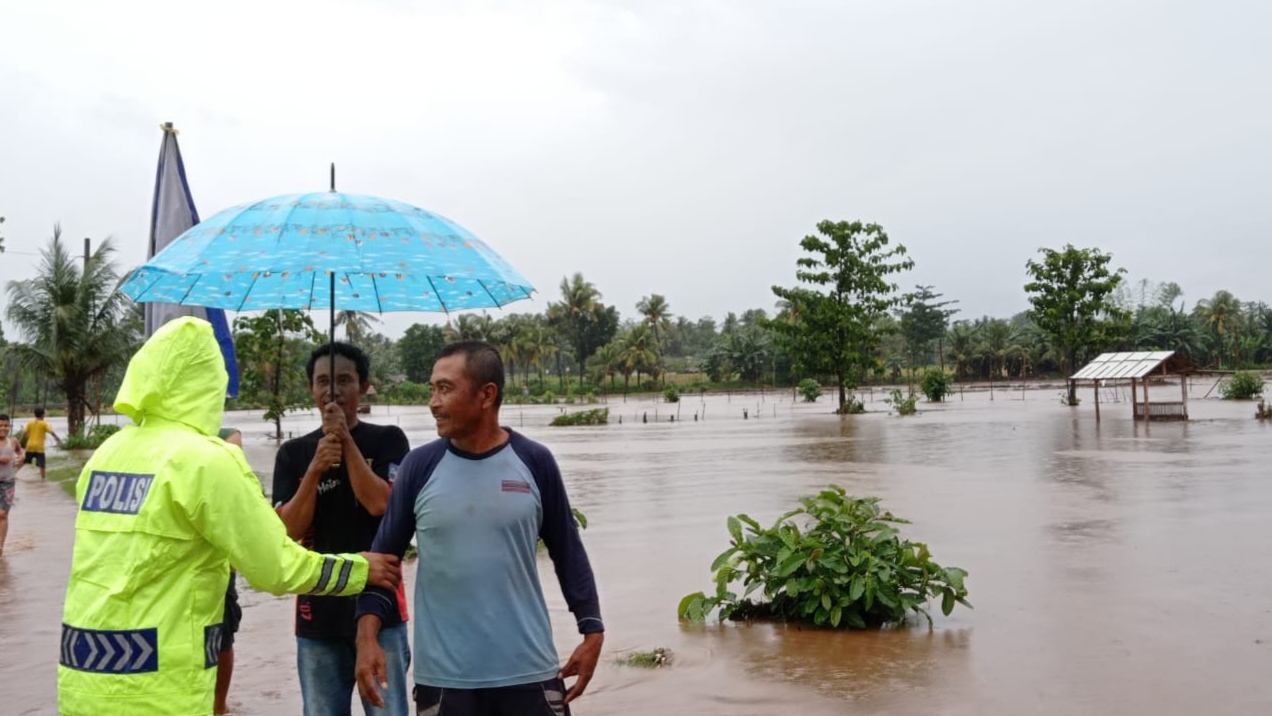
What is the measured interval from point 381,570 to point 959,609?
20.0 ft

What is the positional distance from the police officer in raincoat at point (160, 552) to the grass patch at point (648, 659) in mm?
4260

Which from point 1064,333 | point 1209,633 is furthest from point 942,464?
point 1064,333

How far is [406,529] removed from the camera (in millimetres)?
3240

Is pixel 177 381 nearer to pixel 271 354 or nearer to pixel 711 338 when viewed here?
pixel 271 354

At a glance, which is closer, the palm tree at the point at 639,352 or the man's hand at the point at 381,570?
the man's hand at the point at 381,570

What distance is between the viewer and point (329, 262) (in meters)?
3.86

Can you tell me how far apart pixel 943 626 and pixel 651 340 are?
8188 cm

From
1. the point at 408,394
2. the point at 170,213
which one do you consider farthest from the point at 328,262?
the point at 408,394

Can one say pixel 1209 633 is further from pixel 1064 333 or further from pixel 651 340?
pixel 651 340

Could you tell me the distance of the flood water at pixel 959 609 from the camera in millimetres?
6191

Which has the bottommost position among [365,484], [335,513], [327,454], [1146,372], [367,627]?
[367,627]

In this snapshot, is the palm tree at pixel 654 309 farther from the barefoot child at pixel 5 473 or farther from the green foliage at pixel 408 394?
the barefoot child at pixel 5 473

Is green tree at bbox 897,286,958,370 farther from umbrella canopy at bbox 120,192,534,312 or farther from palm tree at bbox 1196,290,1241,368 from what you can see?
umbrella canopy at bbox 120,192,534,312

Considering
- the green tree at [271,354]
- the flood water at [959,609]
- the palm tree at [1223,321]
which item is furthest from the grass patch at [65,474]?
the palm tree at [1223,321]
